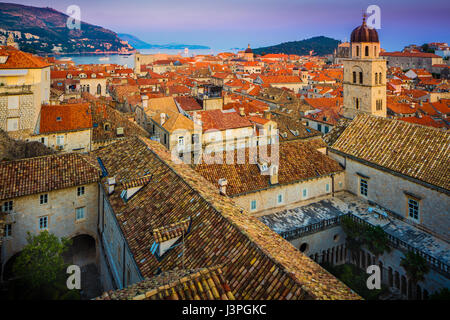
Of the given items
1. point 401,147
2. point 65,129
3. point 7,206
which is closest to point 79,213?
point 7,206

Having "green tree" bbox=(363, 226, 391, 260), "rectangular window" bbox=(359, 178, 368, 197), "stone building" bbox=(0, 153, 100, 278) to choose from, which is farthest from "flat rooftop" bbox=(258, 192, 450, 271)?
"stone building" bbox=(0, 153, 100, 278)

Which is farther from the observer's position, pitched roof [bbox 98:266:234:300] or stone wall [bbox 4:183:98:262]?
stone wall [bbox 4:183:98:262]

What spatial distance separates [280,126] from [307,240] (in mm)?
22437

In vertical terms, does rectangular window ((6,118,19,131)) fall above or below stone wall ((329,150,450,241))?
above

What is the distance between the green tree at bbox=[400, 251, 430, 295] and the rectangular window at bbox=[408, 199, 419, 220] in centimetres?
386

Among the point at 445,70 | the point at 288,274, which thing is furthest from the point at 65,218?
the point at 445,70

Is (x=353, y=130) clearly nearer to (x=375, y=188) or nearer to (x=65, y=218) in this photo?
(x=375, y=188)

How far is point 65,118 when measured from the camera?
109 ft

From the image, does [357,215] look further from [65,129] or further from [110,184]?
[65,129]

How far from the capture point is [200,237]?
11531 mm

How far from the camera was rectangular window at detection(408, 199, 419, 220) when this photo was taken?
2048 centimetres

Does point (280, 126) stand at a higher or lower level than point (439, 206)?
higher

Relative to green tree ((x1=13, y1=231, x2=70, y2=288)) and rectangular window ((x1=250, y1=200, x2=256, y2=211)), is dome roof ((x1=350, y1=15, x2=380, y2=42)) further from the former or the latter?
green tree ((x1=13, y1=231, x2=70, y2=288))

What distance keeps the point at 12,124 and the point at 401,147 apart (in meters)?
34.8
